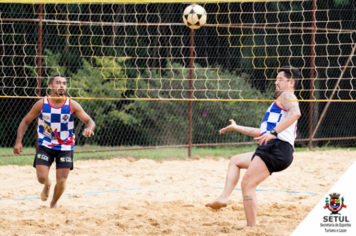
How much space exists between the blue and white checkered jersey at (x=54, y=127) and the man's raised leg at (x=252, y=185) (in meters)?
1.98

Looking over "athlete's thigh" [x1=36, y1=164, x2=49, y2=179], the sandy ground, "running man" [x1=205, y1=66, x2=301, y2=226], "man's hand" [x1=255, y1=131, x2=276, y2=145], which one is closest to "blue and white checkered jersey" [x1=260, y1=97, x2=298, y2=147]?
"running man" [x1=205, y1=66, x2=301, y2=226]

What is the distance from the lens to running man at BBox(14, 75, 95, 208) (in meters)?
4.39

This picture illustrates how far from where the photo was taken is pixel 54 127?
14.6 ft

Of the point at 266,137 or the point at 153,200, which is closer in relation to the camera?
the point at 266,137

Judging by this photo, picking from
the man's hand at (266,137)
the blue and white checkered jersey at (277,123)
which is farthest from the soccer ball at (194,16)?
the man's hand at (266,137)

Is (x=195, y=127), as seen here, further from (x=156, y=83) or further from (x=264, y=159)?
(x=264, y=159)

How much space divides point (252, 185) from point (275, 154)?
0.32 m

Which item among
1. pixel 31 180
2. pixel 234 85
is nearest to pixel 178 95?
pixel 234 85

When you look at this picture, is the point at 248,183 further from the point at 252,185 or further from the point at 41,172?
the point at 41,172

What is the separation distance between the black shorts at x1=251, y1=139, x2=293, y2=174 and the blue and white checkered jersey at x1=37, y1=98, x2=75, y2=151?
2050mm

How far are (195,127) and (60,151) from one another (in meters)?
6.16

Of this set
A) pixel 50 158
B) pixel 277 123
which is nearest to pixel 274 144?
pixel 277 123

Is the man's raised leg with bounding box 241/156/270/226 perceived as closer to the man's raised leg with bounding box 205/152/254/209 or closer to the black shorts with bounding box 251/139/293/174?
the black shorts with bounding box 251/139/293/174

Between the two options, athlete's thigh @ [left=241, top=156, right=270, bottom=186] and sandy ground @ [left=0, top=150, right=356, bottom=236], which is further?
sandy ground @ [left=0, top=150, right=356, bottom=236]
